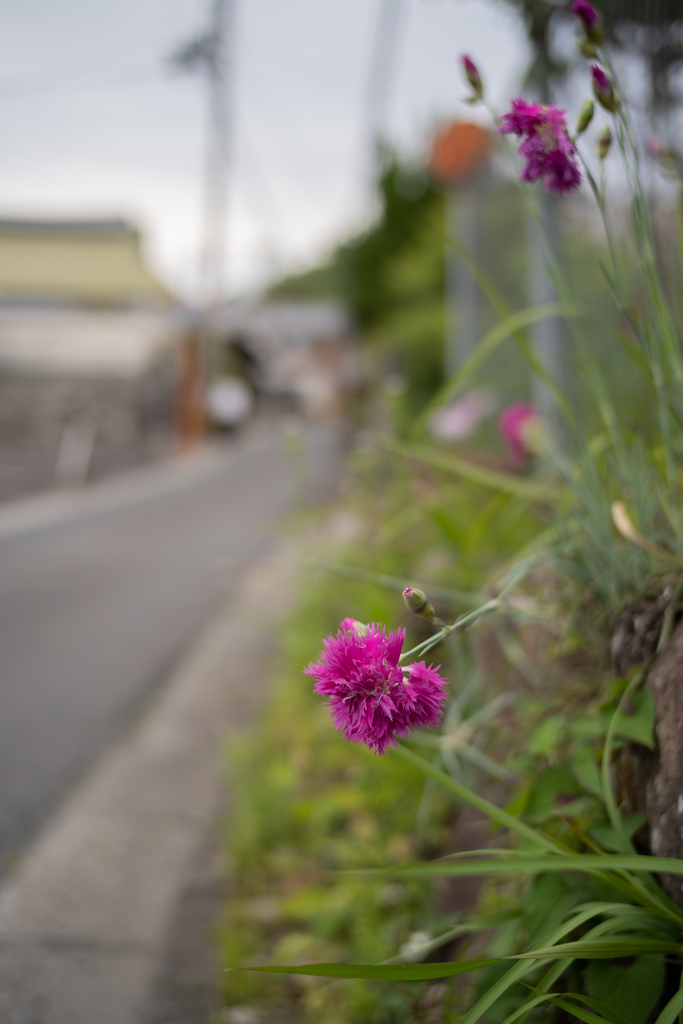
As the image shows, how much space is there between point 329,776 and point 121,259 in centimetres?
2135

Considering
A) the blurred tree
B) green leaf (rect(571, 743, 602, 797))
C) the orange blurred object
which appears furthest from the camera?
the blurred tree

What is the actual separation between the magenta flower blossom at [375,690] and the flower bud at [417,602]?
23 mm

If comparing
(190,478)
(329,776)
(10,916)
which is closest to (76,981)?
Answer: (10,916)

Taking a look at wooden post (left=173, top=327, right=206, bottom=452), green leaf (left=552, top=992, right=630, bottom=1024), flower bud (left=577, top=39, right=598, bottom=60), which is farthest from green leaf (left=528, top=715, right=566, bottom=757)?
wooden post (left=173, top=327, right=206, bottom=452)

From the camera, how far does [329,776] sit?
5.89 feet

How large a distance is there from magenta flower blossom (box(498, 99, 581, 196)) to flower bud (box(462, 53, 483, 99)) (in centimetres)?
9

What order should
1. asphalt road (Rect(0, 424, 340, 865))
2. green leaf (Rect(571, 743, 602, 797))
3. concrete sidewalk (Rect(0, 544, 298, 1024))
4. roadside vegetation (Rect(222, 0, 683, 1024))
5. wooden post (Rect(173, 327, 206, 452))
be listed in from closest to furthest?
roadside vegetation (Rect(222, 0, 683, 1024)) < green leaf (Rect(571, 743, 602, 797)) < concrete sidewalk (Rect(0, 544, 298, 1024)) < asphalt road (Rect(0, 424, 340, 865)) < wooden post (Rect(173, 327, 206, 452))

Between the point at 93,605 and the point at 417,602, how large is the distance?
3309mm

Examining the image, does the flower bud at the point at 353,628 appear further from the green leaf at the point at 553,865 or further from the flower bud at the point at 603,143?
the flower bud at the point at 603,143

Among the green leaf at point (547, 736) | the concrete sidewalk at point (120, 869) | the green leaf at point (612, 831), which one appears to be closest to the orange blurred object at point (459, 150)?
the concrete sidewalk at point (120, 869)

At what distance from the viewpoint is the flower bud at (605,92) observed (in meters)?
0.62

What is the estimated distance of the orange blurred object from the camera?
142 inches

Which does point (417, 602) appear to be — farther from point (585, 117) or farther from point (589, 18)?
point (589, 18)

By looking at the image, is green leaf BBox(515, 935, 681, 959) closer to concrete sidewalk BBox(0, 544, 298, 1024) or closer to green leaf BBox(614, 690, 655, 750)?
green leaf BBox(614, 690, 655, 750)
